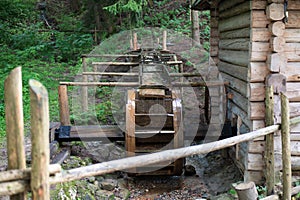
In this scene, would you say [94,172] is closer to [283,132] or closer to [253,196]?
[253,196]

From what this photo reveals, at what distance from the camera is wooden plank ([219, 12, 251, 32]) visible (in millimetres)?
5297

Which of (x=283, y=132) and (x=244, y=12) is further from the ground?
(x=244, y=12)

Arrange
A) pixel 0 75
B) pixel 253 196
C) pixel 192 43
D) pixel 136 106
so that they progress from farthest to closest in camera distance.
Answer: pixel 192 43
pixel 0 75
pixel 136 106
pixel 253 196

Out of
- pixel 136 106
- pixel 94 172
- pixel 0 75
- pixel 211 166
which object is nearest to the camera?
pixel 94 172

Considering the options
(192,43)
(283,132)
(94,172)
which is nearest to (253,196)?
(283,132)

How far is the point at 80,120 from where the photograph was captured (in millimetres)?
8172

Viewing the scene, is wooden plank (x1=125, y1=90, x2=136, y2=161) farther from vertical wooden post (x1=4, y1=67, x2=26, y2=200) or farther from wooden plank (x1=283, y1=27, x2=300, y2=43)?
vertical wooden post (x1=4, y1=67, x2=26, y2=200)

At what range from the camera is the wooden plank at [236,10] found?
5.26 m

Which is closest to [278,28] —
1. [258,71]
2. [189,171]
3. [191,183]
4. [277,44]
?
[277,44]

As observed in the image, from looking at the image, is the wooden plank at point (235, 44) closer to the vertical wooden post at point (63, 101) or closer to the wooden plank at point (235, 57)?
the wooden plank at point (235, 57)

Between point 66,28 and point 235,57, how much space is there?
13.6 meters

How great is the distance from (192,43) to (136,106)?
9.31 meters

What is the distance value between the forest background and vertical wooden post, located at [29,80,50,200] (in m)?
8.92

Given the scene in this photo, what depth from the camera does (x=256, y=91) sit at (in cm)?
489
